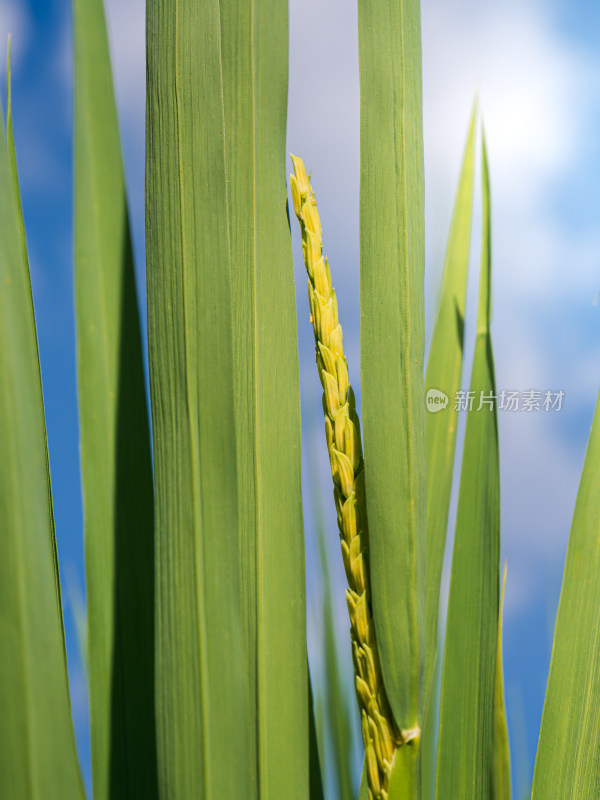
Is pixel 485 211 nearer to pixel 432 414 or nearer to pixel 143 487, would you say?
pixel 432 414

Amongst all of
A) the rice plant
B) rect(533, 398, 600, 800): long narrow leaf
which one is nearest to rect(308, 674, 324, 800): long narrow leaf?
the rice plant

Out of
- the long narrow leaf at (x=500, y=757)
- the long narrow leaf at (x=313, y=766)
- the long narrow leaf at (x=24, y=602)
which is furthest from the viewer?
the long narrow leaf at (x=500, y=757)

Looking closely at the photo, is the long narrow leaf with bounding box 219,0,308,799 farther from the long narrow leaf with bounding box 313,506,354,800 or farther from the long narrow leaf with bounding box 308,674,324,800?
the long narrow leaf with bounding box 313,506,354,800

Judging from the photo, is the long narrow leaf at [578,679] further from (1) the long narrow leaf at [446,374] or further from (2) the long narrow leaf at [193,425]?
(2) the long narrow leaf at [193,425]

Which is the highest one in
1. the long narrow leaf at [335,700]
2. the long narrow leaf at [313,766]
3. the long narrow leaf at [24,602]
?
the long narrow leaf at [24,602]

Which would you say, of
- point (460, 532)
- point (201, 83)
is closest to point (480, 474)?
point (460, 532)

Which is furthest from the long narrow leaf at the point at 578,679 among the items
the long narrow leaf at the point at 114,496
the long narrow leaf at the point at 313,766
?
the long narrow leaf at the point at 114,496

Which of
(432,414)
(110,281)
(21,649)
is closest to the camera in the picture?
(21,649)
